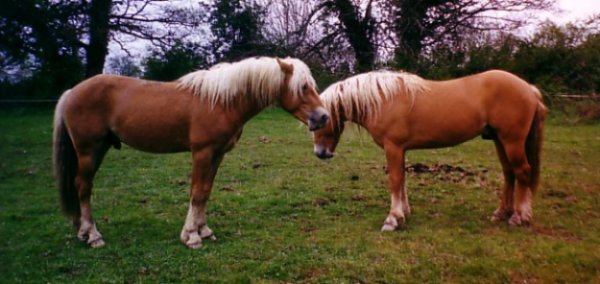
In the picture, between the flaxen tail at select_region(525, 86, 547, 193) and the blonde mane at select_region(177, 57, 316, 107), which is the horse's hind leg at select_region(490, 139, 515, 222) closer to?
the flaxen tail at select_region(525, 86, 547, 193)

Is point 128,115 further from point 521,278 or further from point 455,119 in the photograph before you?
point 521,278

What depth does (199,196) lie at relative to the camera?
5.57m

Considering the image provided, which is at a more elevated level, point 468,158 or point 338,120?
point 338,120

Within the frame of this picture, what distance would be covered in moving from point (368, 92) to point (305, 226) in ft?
5.80

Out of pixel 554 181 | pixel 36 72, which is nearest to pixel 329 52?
pixel 36 72

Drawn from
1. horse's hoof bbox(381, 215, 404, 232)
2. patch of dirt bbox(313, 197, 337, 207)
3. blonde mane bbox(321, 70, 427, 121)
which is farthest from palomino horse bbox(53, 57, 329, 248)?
patch of dirt bbox(313, 197, 337, 207)

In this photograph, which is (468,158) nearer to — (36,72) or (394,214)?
(394,214)

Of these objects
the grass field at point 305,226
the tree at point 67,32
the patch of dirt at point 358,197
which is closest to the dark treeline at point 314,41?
the tree at point 67,32

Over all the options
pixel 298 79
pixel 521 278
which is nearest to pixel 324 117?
pixel 298 79

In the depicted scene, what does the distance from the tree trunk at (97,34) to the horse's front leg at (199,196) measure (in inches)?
684

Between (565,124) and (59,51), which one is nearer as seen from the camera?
(565,124)

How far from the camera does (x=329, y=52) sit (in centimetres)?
2292

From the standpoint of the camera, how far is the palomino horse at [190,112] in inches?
214

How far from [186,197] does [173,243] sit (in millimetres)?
2165
